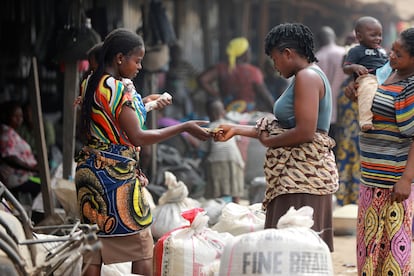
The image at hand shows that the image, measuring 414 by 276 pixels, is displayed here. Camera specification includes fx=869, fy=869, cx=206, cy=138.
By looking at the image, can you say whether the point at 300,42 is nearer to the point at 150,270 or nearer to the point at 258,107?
the point at 150,270

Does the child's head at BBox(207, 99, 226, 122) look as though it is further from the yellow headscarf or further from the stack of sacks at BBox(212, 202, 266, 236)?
the stack of sacks at BBox(212, 202, 266, 236)

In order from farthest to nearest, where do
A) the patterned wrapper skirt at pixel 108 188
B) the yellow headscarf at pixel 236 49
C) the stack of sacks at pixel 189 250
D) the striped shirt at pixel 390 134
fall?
the yellow headscarf at pixel 236 49 < the stack of sacks at pixel 189 250 < the striped shirt at pixel 390 134 < the patterned wrapper skirt at pixel 108 188

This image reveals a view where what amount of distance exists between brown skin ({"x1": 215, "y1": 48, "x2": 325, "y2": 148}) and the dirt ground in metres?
2.31

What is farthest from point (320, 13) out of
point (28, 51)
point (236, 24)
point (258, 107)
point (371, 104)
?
point (371, 104)

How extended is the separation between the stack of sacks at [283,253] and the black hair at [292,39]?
0.89 metres

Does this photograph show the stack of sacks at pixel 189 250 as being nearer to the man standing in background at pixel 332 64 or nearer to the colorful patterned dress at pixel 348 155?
the colorful patterned dress at pixel 348 155

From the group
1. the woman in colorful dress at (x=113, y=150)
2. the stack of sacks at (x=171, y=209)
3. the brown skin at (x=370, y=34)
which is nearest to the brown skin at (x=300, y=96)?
the woman in colorful dress at (x=113, y=150)

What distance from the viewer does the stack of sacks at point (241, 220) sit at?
5.57m

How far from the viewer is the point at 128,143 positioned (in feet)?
15.6

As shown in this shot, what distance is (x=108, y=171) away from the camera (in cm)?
471

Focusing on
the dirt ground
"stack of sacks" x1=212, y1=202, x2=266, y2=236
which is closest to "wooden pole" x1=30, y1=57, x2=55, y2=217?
"stack of sacks" x1=212, y1=202, x2=266, y2=236

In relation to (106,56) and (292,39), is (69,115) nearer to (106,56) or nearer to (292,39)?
(106,56)

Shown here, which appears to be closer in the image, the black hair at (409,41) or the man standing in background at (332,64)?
the black hair at (409,41)

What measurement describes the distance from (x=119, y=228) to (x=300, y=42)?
140 cm
